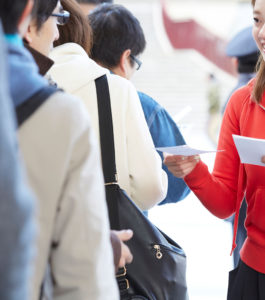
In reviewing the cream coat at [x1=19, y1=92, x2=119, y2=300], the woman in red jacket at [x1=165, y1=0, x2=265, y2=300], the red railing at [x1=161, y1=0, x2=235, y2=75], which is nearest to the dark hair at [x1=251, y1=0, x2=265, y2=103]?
the woman in red jacket at [x1=165, y1=0, x2=265, y2=300]

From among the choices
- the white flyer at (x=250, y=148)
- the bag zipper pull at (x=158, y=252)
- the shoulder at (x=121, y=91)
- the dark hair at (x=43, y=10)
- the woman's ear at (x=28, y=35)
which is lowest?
the bag zipper pull at (x=158, y=252)

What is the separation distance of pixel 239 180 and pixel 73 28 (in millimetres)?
770

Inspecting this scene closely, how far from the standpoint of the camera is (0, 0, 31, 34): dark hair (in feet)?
3.41

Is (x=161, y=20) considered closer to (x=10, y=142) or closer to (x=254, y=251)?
(x=254, y=251)

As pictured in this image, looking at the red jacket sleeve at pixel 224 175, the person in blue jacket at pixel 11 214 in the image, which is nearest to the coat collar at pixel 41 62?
the person in blue jacket at pixel 11 214

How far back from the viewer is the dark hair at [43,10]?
4.70ft

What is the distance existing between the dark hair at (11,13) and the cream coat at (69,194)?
155mm

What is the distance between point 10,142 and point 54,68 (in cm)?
90

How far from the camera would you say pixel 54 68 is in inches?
70.4

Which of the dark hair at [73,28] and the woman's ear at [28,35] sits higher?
the woman's ear at [28,35]

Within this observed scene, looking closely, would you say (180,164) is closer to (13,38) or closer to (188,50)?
(13,38)

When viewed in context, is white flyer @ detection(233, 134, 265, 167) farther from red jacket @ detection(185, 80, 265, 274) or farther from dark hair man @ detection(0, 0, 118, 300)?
dark hair man @ detection(0, 0, 118, 300)

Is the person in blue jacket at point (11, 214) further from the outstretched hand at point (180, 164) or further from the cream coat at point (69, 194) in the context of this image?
the outstretched hand at point (180, 164)

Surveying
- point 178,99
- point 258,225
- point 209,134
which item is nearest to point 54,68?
point 258,225
